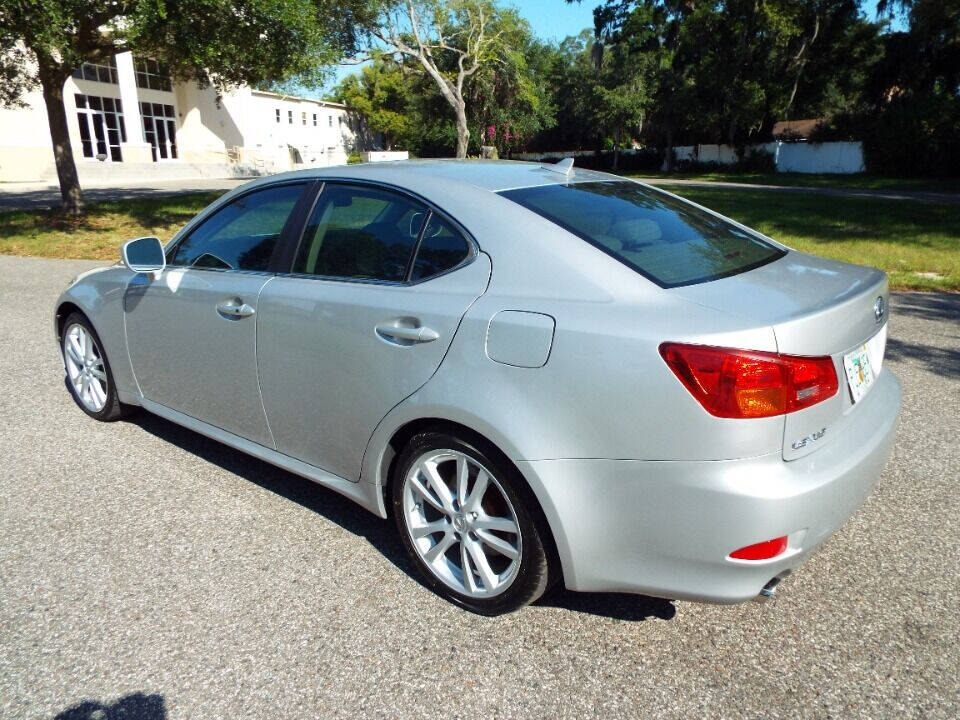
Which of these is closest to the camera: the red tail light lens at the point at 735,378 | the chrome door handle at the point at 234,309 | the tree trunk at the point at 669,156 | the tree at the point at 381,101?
the red tail light lens at the point at 735,378

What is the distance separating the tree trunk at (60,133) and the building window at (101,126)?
25.0m

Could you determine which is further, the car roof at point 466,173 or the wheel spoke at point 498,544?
the car roof at point 466,173

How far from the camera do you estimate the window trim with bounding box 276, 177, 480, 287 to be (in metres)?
2.81

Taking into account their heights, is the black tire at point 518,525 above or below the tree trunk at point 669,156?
below

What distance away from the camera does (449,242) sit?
9.44 feet

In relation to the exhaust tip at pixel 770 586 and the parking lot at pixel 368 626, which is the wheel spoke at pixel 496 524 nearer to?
the parking lot at pixel 368 626

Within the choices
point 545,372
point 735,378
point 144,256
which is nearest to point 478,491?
point 545,372

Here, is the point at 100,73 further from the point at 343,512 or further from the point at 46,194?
the point at 343,512

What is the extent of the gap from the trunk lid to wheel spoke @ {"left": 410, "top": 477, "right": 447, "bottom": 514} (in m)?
1.16

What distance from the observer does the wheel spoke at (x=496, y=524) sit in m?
2.61

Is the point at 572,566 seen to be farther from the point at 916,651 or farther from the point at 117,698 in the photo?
the point at 117,698

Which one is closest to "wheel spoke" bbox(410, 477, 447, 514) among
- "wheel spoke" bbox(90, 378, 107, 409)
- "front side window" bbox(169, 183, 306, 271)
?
"front side window" bbox(169, 183, 306, 271)

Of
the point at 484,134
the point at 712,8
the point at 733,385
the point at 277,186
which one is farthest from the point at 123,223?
the point at 484,134

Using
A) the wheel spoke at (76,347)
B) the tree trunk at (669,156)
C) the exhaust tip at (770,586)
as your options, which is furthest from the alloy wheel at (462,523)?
the tree trunk at (669,156)
